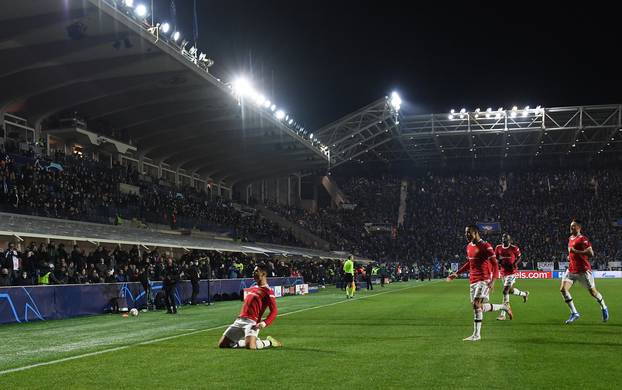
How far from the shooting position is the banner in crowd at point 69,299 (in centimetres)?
1798

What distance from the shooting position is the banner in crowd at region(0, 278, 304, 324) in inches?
708

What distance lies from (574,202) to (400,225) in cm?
2018

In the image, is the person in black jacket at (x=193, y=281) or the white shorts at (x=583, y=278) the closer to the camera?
→ the white shorts at (x=583, y=278)

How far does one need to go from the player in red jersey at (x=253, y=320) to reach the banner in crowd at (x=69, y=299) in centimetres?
936

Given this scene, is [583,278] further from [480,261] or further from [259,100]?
[259,100]

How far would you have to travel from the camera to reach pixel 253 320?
440 inches

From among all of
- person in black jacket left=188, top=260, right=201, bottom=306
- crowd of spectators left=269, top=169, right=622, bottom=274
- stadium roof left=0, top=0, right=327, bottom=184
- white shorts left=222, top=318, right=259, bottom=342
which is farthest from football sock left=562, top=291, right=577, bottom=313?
crowd of spectators left=269, top=169, right=622, bottom=274

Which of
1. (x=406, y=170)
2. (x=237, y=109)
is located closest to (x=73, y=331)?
(x=237, y=109)

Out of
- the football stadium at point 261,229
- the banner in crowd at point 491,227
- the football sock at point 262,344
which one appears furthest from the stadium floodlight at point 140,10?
the banner in crowd at point 491,227

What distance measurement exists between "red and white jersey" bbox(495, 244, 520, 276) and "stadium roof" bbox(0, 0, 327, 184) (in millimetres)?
18028

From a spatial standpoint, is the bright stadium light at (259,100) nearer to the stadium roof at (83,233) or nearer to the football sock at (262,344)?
the stadium roof at (83,233)

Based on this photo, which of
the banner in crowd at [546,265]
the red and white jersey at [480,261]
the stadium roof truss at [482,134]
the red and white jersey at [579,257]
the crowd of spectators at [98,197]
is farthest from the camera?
the banner in crowd at [546,265]

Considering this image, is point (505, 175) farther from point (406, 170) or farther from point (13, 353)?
point (13, 353)

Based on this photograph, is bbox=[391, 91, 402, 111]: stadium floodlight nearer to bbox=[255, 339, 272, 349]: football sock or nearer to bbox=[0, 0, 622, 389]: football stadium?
bbox=[0, 0, 622, 389]: football stadium
